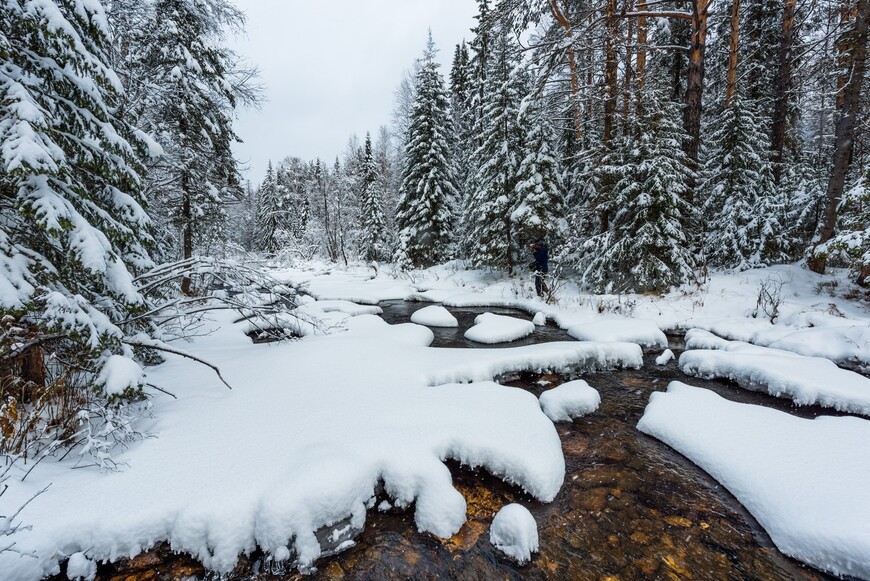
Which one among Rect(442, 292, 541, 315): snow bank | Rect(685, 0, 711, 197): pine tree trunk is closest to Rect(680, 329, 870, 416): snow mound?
Rect(442, 292, 541, 315): snow bank

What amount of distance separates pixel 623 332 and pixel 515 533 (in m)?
5.64

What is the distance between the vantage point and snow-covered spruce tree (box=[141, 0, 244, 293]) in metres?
9.69

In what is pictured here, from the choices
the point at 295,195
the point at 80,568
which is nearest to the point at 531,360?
the point at 80,568

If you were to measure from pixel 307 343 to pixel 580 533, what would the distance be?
4975 millimetres

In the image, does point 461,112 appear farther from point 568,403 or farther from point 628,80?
point 568,403

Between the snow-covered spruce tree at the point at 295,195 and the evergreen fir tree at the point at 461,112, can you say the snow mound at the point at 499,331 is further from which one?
the snow-covered spruce tree at the point at 295,195

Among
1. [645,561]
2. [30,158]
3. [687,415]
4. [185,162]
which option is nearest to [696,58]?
[687,415]

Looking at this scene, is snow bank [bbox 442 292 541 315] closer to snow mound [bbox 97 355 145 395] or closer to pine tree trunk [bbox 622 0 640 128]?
pine tree trunk [bbox 622 0 640 128]

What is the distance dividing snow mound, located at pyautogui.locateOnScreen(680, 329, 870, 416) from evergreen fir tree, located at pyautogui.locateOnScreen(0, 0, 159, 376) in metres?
7.84

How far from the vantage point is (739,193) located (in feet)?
38.0

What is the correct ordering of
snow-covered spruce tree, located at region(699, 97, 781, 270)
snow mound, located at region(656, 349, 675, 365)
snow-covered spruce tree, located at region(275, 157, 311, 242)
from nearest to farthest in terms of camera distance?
snow mound, located at region(656, 349, 675, 365), snow-covered spruce tree, located at region(699, 97, 781, 270), snow-covered spruce tree, located at region(275, 157, 311, 242)

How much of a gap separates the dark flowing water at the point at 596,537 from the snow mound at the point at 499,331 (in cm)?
361

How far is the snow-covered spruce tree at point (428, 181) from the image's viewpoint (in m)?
18.5

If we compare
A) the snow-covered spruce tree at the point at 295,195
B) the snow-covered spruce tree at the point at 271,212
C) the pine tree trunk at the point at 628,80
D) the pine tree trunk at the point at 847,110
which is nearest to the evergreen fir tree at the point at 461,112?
the pine tree trunk at the point at 628,80
